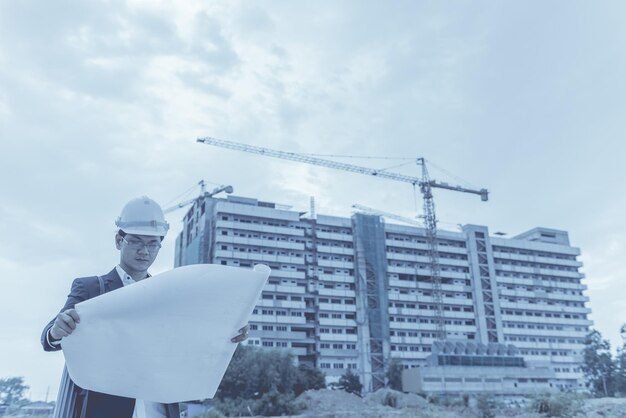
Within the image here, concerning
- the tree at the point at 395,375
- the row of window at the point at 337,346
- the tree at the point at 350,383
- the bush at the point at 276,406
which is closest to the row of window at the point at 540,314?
the tree at the point at 395,375

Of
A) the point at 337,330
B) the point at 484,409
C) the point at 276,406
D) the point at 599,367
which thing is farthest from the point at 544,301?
the point at 484,409

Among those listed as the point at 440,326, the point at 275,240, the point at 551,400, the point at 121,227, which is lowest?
the point at 551,400

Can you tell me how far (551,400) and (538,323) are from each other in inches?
2769

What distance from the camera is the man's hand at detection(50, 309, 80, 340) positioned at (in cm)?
188

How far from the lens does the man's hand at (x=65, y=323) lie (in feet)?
6.17

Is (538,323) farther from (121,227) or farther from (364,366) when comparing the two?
(121,227)

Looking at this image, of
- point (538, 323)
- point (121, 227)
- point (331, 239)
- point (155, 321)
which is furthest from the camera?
point (538, 323)

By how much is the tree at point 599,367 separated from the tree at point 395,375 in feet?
93.4

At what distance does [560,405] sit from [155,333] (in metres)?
25.5

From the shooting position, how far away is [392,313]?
2995 inches

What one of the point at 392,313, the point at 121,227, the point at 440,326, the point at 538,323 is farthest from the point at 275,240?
the point at 121,227

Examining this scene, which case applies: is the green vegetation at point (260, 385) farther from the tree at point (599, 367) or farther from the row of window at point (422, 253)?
the tree at point (599, 367)

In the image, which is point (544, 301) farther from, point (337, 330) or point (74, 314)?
point (74, 314)

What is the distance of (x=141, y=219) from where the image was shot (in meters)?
2.40
